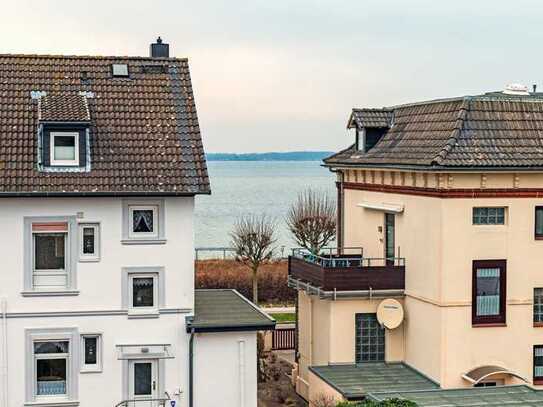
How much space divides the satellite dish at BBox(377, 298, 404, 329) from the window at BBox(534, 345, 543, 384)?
3.72 meters

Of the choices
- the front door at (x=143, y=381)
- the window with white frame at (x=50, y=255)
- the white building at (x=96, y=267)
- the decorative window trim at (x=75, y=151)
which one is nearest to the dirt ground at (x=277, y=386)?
the white building at (x=96, y=267)

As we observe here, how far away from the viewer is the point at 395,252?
3055 centimetres

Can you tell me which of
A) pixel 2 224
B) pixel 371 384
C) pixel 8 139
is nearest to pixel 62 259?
pixel 2 224

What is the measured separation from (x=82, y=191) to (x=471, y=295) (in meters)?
10.5

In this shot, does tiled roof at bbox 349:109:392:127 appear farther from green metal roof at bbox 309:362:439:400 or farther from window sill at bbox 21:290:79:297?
window sill at bbox 21:290:79:297

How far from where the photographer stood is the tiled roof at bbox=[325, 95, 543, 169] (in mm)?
27250

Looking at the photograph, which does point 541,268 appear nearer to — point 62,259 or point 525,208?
point 525,208

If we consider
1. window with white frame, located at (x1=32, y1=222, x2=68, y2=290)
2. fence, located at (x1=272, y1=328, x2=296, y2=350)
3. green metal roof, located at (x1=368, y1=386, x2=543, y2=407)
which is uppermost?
window with white frame, located at (x1=32, y1=222, x2=68, y2=290)

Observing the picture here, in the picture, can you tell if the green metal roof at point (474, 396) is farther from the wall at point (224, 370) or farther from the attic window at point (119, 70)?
the attic window at point (119, 70)

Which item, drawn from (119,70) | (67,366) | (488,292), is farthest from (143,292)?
(488,292)

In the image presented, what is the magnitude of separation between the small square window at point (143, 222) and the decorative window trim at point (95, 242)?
0.77 meters

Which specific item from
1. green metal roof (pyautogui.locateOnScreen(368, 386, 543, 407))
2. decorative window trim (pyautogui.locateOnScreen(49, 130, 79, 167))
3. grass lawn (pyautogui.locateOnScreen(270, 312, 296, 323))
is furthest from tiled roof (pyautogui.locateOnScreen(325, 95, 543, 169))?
grass lawn (pyautogui.locateOnScreen(270, 312, 296, 323))

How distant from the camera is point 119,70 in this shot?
1090 inches

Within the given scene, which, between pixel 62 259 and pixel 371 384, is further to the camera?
pixel 371 384
